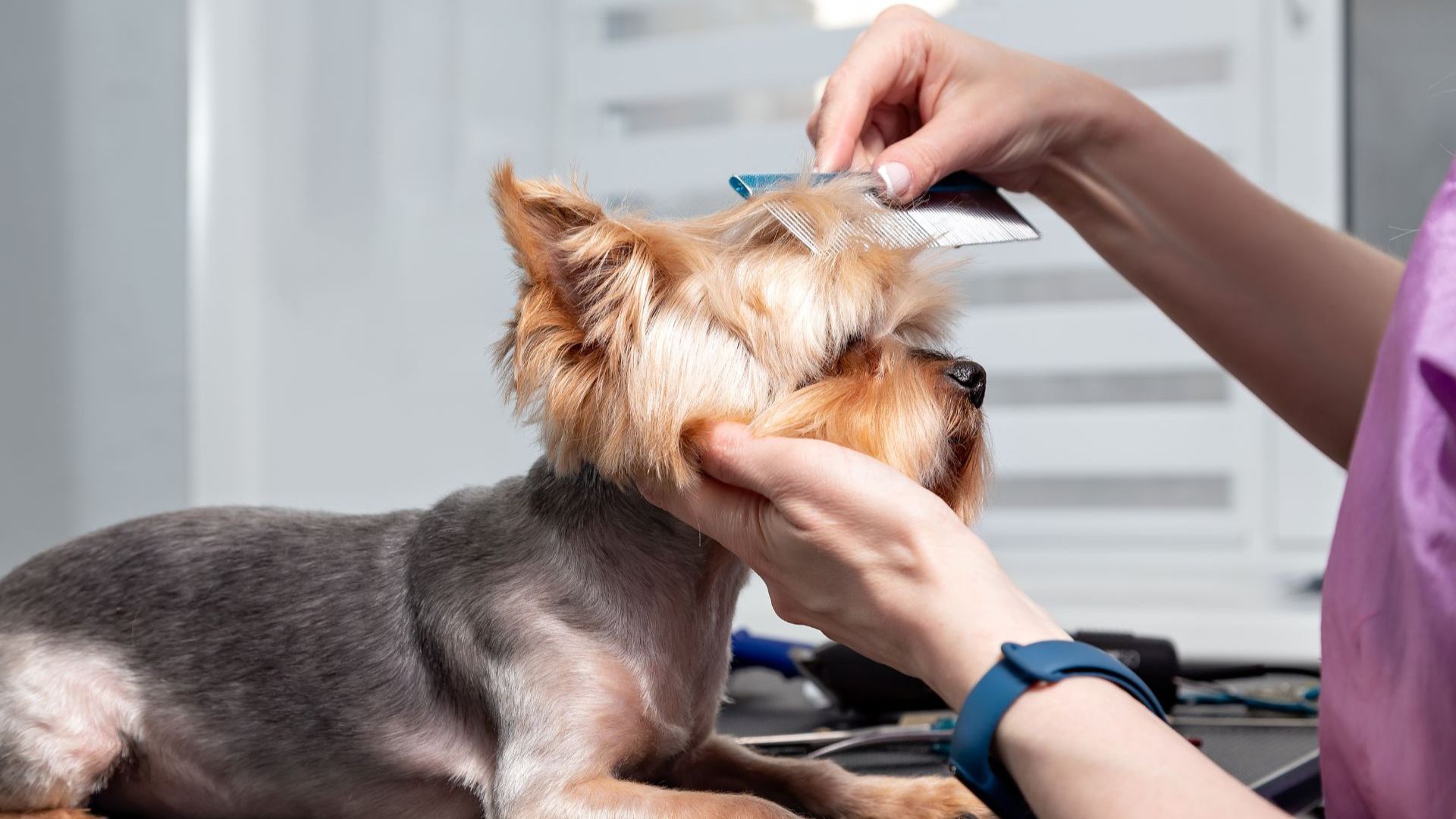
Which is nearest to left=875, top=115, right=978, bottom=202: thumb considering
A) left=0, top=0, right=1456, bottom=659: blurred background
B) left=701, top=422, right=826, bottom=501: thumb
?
left=701, top=422, right=826, bottom=501: thumb

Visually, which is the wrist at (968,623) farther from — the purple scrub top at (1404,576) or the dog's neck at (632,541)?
the dog's neck at (632,541)

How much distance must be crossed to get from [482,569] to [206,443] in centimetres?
238

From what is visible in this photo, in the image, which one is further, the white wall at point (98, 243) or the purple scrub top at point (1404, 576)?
the white wall at point (98, 243)

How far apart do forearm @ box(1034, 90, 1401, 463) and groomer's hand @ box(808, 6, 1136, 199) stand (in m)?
0.05

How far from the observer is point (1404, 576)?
2.27 ft

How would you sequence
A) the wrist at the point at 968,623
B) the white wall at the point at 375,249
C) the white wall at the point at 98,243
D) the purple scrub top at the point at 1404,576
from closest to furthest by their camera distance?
Answer: the purple scrub top at the point at 1404,576 < the wrist at the point at 968,623 < the white wall at the point at 98,243 < the white wall at the point at 375,249

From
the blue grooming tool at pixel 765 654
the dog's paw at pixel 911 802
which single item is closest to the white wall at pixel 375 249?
the blue grooming tool at pixel 765 654

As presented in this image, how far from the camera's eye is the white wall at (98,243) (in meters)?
3.15

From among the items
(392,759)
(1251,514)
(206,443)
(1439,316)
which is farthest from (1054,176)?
(206,443)

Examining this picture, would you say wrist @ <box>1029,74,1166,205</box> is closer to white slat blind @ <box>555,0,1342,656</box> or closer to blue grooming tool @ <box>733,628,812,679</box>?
blue grooming tool @ <box>733,628,812,679</box>

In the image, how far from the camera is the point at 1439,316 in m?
0.69

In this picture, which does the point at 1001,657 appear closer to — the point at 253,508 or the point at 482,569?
the point at 482,569

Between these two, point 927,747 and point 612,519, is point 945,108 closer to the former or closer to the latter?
point 612,519

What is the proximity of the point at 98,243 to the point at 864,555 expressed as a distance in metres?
2.88
